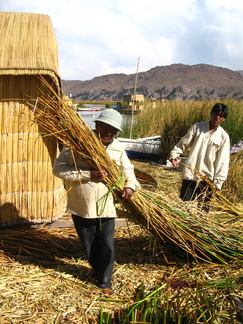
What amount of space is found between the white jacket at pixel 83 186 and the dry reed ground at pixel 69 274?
59cm

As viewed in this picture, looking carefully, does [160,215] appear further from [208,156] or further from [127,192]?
[208,156]

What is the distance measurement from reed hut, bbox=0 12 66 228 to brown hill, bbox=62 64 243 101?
6979 centimetres

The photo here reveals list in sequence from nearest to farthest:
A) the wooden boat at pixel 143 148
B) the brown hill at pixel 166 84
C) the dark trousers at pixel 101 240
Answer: the dark trousers at pixel 101 240 < the wooden boat at pixel 143 148 < the brown hill at pixel 166 84

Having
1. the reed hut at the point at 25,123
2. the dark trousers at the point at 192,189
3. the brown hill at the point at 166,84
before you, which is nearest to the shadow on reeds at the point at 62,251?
the reed hut at the point at 25,123

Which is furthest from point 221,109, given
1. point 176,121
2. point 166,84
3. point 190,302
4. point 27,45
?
point 166,84

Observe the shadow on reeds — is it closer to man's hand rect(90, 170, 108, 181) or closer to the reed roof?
man's hand rect(90, 170, 108, 181)

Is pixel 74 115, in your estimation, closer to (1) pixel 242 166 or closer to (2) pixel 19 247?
(2) pixel 19 247

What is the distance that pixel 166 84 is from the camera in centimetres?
9888

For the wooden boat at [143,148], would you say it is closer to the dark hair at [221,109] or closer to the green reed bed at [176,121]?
the green reed bed at [176,121]

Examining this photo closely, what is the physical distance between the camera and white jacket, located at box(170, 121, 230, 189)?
3764 millimetres

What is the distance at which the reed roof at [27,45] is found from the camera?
11.5ft

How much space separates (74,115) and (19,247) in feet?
4.88

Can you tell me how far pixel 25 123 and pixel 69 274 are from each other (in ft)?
4.93

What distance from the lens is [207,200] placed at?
4.09 meters
